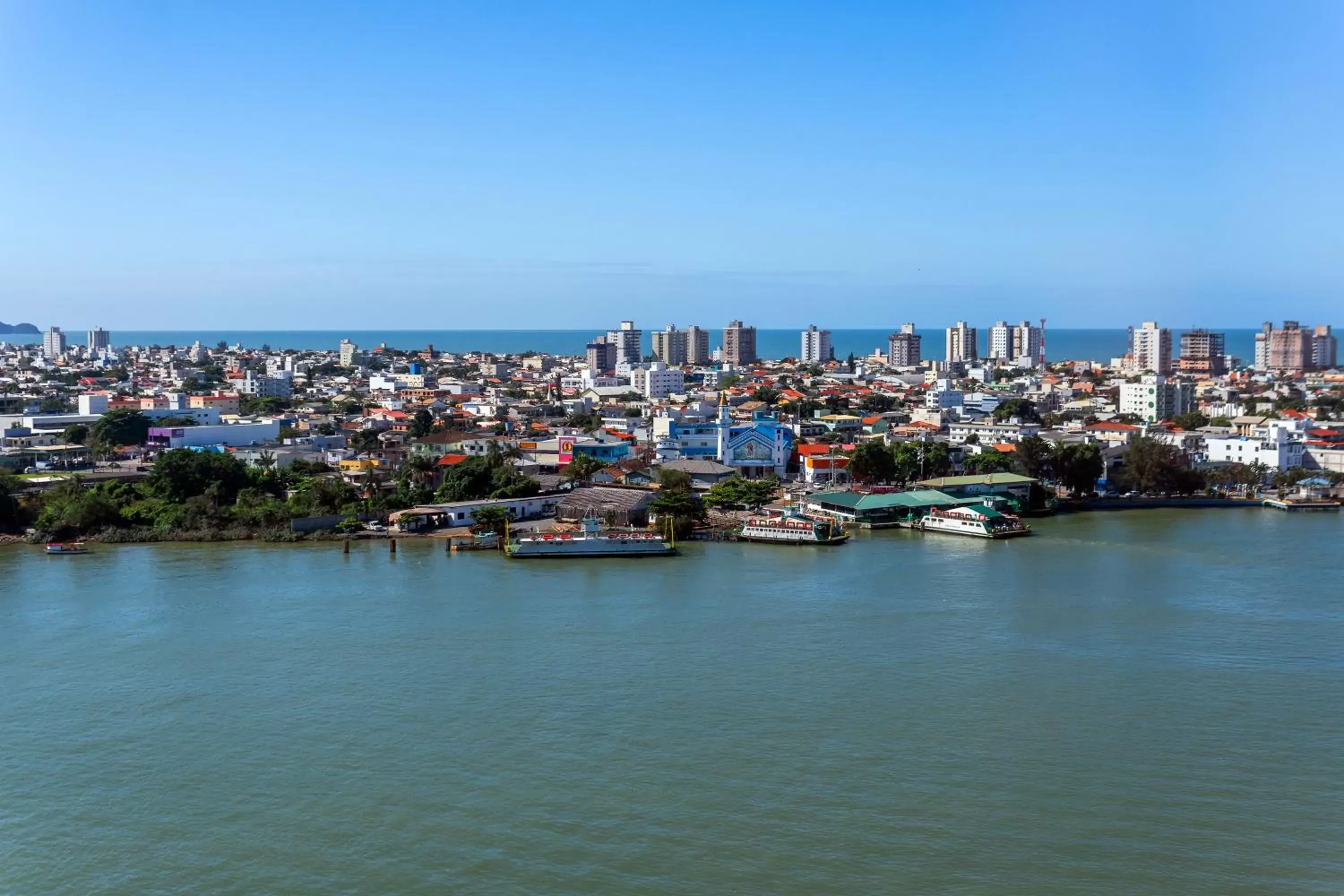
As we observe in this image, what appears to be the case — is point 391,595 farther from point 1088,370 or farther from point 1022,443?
point 1088,370

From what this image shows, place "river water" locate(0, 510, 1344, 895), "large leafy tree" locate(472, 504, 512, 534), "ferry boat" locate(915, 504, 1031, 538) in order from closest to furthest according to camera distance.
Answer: "river water" locate(0, 510, 1344, 895)
"large leafy tree" locate(472, 504, 512, 534)
"ferry boat" locate(915, 504, 1031, 538)

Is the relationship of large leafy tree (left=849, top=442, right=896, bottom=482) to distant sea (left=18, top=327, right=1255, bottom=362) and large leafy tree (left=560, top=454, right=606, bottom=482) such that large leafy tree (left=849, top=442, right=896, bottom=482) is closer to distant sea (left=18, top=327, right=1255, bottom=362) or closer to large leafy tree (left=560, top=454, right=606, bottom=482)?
large leafy tree (left=560, top=454, right=606, bottom=482)

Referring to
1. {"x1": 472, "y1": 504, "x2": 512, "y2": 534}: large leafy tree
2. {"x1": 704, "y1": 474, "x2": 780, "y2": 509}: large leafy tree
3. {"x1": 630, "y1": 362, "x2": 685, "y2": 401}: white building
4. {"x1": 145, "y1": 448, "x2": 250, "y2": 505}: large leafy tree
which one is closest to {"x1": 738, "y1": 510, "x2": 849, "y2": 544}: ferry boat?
{"x1": 704, "y1": 474, "x2": 780, "y2": 509}: large leafy tree

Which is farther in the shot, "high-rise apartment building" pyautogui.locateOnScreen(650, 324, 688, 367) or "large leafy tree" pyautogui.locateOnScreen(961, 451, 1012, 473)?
"high-rise apartment building" pyautogui.locateOnScreen(650, 324, 688, 367)

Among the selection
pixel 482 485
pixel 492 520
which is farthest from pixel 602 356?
pixel 492 520

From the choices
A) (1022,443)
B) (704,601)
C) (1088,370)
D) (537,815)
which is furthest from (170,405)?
(1088,370)

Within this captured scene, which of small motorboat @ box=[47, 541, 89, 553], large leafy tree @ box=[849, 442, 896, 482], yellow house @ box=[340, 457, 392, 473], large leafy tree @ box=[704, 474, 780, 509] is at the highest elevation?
large leafy tree @ box=[849, 442, 896, 482]
